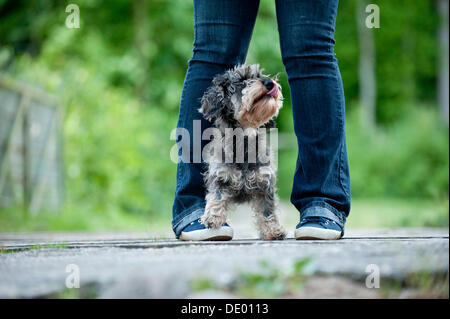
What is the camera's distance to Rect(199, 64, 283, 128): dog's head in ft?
11.2

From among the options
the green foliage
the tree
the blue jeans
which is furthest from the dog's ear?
the tree

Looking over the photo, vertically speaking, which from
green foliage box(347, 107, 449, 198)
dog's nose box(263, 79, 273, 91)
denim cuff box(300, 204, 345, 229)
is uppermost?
green foliage box(347, 107, 449, 198)

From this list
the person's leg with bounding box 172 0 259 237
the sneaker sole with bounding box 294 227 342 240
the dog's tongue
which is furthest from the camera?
the dog's tongue

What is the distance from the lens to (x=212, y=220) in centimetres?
321

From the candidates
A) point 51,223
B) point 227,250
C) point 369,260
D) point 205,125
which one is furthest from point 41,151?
point 369,260

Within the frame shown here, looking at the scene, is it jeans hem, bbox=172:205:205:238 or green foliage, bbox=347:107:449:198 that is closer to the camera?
jeans hem, bbox=172:205:205:238

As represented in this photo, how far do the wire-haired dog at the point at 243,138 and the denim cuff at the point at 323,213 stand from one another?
420 millimetres

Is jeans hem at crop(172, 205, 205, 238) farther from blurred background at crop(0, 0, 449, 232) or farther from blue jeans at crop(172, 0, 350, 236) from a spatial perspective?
blurred background at crop(0, 0, 449, 232)

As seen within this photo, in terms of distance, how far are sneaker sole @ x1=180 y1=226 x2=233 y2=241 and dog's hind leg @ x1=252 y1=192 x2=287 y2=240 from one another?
41 cm

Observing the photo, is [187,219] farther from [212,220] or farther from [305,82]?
[305,82]

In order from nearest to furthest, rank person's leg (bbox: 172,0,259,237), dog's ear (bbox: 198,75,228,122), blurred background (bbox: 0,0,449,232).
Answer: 1. person's leg (bbox: 172,0,259,237)
2. dog's ear (bbox: 198,75,228,122)
3. blurred background (bbox: 0,0,449,232)

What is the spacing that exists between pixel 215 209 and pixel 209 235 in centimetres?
19

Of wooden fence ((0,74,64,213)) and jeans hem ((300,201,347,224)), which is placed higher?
wooden fence ((0,74,64,213))
